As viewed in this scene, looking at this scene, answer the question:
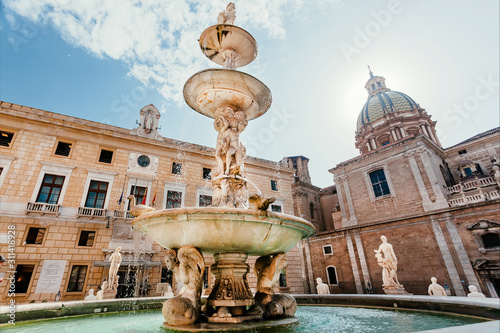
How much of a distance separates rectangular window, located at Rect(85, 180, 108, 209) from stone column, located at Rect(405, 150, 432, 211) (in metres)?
24.2

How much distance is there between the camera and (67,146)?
1627cm

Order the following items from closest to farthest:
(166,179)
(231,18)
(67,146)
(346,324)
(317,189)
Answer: (346,324), (231,18), (67,146), (166,179), (317,189)

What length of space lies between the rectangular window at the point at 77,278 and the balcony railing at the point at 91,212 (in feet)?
9.50

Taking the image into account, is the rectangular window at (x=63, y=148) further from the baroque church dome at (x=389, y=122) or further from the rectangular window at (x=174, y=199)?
the baroque church dome at (x=389, y=122)

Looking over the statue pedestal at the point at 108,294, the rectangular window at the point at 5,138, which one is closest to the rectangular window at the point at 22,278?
the statue pedestal at the point at 108,294

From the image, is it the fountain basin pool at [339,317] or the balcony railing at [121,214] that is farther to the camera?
the balcony railing at [121,214]

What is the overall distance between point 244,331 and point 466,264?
2024 cm

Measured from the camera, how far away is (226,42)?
6789mm

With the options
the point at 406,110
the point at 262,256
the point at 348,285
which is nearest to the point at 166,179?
the point at 262,256

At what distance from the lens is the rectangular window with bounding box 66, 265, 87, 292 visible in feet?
44.3

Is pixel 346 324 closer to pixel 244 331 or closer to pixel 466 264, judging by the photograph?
pixel 244 331

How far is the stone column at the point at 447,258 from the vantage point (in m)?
16.6

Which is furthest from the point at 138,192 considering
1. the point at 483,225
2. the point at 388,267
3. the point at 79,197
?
the point at 483,225

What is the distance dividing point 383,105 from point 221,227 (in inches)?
1520
